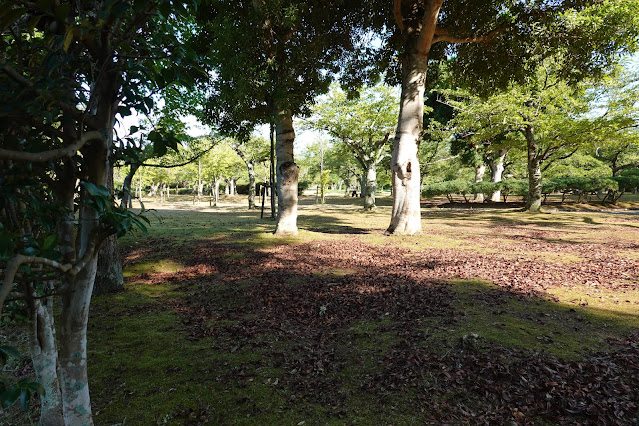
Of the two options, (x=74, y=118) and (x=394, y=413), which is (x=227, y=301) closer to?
(x=394, y=413)

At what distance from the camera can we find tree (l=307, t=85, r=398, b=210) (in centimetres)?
2505

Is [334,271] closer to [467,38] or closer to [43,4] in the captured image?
[43,4]

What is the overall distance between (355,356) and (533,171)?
2026cm

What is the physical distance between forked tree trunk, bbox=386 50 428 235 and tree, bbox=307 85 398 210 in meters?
13.6

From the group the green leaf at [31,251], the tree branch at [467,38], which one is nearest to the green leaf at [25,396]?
the green leaf at [31,251]

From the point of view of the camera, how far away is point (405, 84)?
10.7m

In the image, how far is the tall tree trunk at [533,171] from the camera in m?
18.8

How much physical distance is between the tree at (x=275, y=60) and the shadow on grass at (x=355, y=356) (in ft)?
16.9

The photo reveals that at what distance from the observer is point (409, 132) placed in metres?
10.6

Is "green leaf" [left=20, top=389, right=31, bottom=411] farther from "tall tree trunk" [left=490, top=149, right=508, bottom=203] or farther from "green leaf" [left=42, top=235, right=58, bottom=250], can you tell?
"tall tree trunk" [left=490, top=149, right=508, bottom=203]

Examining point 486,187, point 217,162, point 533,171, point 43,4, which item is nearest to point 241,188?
point 217,162

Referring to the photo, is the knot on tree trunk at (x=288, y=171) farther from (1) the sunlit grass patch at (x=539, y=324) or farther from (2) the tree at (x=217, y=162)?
(2) the tree at (x=217, y=162)

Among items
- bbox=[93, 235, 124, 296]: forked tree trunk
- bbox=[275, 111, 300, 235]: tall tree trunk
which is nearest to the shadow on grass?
bbox=[93, 235, 124, 296]: forked tree trunk

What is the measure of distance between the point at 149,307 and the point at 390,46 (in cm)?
1213
